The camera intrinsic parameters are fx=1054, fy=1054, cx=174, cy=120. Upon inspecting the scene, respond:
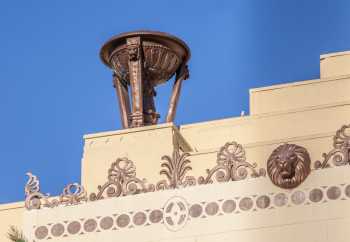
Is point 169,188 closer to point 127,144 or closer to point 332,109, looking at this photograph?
point 127,144

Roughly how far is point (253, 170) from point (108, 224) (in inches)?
82.1

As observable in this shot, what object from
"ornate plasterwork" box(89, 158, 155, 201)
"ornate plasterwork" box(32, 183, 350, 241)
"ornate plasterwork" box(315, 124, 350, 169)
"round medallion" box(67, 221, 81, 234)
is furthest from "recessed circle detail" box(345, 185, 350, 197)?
"round medallion" box(67, 221, 81, 234)

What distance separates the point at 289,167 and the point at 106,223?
2.61 m

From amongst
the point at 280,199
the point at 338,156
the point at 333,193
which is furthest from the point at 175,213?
the point at 338,156

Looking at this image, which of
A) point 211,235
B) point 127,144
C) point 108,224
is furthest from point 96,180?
point 211,235

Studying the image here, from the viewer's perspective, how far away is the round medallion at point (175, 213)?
13.4m

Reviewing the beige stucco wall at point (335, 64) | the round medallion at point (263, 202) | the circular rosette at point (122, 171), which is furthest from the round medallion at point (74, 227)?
the beige stucco wall at point (335, 64)

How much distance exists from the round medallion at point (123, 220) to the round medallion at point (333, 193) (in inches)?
107

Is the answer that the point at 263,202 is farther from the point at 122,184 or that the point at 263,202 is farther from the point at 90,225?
the point at 90,225

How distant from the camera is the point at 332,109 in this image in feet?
51.6

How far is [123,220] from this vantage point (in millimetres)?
13781

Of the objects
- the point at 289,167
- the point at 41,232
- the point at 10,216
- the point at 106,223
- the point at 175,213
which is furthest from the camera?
the point at 10,216

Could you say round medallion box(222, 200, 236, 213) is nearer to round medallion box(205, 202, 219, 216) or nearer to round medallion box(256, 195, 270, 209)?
round medallion box(205, 202, 219, 216)

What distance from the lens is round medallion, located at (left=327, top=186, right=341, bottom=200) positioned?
1266 centimetres
